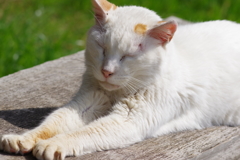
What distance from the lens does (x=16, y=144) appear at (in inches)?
84.3

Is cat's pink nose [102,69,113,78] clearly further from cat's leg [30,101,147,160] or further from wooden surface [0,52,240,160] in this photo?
wooden surface [0,52,240,160]

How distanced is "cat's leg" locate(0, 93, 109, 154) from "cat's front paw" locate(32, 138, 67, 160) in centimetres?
8

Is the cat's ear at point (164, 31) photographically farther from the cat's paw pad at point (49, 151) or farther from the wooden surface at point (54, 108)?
the cat's paw pad at point (49, 151)

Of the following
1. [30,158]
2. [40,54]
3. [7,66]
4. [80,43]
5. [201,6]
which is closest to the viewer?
[30,158]

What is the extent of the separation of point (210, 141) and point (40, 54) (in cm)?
254

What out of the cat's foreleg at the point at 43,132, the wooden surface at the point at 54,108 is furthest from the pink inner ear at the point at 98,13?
the wooden surface at the point at 54,108

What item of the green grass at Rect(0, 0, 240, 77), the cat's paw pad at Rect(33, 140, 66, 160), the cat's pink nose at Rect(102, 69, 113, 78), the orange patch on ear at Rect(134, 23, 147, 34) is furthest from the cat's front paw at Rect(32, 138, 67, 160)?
the green grass at Rect(0, 0, 240, 77)

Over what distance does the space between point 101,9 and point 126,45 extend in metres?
0.30

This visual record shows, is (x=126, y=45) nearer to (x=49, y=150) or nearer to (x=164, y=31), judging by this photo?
(x=164, y=31)

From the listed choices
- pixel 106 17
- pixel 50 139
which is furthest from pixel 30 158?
pixel 106 17

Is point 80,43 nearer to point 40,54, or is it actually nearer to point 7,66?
point 40,54

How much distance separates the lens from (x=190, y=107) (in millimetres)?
2586

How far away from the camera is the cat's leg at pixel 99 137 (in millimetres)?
2088

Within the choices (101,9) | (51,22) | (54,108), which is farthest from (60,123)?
(51,22)
